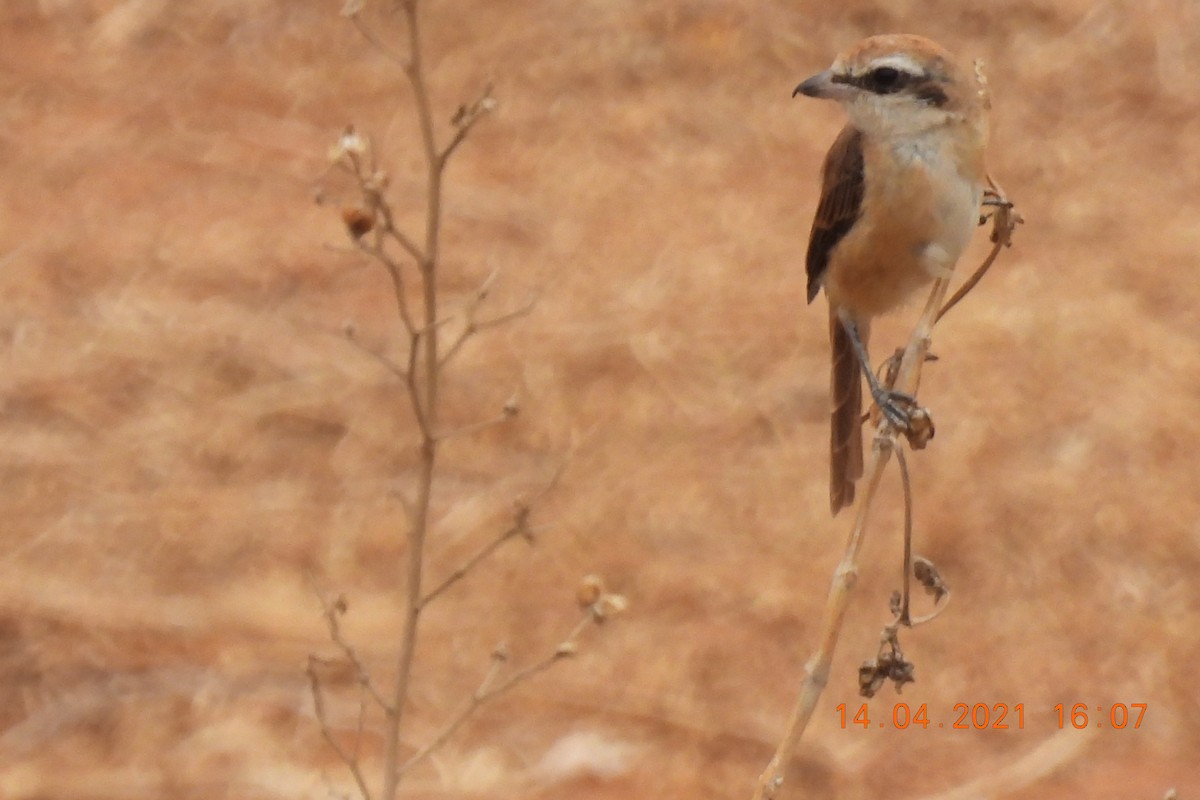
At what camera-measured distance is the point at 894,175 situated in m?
3.56

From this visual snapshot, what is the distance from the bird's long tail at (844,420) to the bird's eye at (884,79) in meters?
0.57

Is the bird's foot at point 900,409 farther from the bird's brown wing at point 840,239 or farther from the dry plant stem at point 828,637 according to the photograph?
the bird's brown wing at point 840,239

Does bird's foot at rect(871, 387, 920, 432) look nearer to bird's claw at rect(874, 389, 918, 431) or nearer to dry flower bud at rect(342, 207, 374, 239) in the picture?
bird's claw at rect(874, 389, 918, 431)

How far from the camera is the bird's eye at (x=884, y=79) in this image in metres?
3.47

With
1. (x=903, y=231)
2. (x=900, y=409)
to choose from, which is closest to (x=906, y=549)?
(x=900, y=409)

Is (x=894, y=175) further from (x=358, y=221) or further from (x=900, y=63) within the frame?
(x=358, y=221)

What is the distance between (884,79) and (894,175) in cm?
19

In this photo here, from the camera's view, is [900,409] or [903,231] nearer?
[900,409]

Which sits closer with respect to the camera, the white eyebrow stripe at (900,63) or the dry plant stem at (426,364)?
the dry plant stem at (426,364)

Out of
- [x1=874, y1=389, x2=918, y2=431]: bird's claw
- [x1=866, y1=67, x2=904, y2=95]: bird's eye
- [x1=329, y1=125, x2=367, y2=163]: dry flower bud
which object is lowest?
[x1=874, y1=389, x2=918, y2=431]: bird's claw
